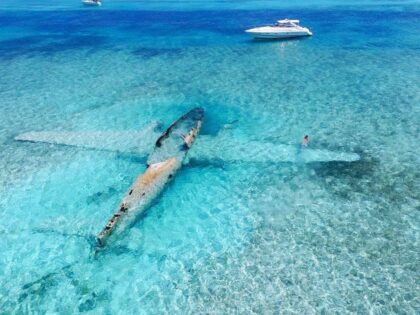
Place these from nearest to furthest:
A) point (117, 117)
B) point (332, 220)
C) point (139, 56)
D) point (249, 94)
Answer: point (332, 220)
point (117, 117)
point (249, 94)
point (139, 56)

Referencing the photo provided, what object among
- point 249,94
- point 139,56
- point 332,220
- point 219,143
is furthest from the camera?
point 139,56

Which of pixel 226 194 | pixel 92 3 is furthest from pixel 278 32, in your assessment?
pixel 92 3

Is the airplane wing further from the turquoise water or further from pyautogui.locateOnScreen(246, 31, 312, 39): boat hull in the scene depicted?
pyautogui.locateOnScreen(246, 31, 312, 39): boat hull

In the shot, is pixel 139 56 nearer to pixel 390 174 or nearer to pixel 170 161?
pixel 170 161

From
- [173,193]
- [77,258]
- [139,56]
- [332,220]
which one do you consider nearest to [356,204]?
[332,220]

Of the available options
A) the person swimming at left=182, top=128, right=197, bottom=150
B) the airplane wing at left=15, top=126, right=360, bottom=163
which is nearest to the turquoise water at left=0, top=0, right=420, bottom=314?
the airplane wing at left=15, top=126, right=360, bottom=163

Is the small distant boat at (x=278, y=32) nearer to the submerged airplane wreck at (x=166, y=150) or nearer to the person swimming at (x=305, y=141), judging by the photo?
the submerged airplane wreck at (x=166, y=150)

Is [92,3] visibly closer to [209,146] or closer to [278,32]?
[278,32]

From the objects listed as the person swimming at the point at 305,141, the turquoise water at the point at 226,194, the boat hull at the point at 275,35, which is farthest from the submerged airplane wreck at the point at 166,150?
the boat hull at the point at 275,35
